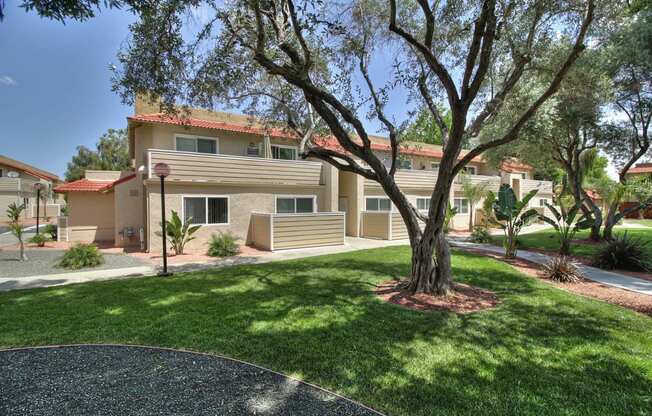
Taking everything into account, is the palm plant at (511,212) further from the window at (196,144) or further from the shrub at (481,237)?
the window at (196,144)

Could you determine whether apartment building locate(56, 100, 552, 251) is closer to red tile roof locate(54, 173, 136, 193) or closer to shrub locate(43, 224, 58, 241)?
red tile roof locate(54, 173, 136, 193)

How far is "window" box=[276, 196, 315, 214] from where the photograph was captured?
54.4ft

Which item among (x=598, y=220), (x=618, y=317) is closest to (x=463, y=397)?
(x=618, y=317)

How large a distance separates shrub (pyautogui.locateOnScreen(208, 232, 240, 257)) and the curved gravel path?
8.36 meters

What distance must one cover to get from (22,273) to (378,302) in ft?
36.0

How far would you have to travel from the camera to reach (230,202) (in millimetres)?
14992

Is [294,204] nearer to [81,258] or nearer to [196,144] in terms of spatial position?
[196,144]

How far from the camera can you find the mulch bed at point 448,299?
21.3ft

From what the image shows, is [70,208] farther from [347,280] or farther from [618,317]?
[618,317]

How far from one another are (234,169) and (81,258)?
266 inches

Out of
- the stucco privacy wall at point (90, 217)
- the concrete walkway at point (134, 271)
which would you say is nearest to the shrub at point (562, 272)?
the concrete walkway at point (134, 271)

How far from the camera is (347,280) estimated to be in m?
8.64

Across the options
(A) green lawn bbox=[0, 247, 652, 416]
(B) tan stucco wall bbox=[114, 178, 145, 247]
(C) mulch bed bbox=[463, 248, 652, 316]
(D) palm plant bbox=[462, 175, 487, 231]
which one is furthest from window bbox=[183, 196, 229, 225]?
(D) palm plant bbox=[462, 175, 487, 231]

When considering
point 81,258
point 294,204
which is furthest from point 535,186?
point 81,258
